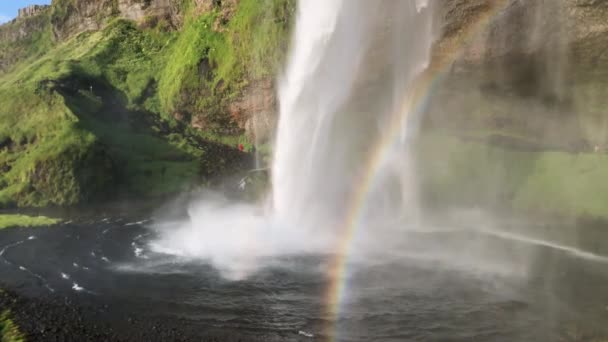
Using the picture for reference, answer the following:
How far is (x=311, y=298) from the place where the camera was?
60.7 feet

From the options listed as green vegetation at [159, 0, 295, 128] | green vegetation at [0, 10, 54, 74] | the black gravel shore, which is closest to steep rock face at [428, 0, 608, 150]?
green vegetation at [159, 0, 295, 128]

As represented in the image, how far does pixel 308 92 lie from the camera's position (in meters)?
36.8

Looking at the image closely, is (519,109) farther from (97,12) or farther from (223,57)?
(97,12)

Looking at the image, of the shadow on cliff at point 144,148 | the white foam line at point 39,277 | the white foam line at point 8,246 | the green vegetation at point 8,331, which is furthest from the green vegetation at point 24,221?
the green vegetation at point 8,331

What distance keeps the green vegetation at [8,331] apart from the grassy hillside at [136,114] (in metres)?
31.9

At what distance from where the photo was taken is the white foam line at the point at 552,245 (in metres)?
23.2

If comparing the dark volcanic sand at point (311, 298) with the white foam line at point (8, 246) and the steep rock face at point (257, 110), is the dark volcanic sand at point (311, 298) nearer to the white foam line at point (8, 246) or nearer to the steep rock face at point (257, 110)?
the white foam line at point (8, 246)

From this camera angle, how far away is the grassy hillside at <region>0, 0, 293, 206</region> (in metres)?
48.9

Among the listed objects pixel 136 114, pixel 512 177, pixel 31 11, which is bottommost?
pixel 512 177

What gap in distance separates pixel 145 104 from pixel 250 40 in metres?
22.3

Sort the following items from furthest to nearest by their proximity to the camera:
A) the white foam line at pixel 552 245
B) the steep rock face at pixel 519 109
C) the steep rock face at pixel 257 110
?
the steep rock face at pixel 257 110
the steep rock face at pixel 519 109
the white foam line at pixel 552 245

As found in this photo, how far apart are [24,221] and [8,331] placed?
24164 millimetres

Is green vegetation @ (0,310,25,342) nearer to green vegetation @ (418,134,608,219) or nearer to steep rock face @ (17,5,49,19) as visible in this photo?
green vegetation @ (418,134,608,219)

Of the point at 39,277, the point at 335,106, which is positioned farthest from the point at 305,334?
the point at 335,106
